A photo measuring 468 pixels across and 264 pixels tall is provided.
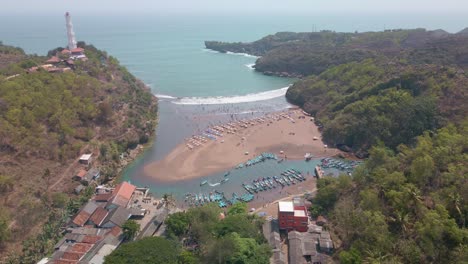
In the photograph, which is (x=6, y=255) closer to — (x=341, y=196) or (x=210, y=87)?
(x=341, y=196)

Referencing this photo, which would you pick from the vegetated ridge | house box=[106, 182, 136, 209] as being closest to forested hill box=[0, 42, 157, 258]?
house box=[106, 182, 136, 209]

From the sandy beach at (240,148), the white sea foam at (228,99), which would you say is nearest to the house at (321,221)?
the sandy beach at (240,148)

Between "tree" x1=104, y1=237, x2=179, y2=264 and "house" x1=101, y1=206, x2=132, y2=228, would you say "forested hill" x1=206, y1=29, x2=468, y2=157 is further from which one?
"tree" x1=104, y1=237, x2=179, y2=264

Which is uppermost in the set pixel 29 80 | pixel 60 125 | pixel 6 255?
pixel 29 80

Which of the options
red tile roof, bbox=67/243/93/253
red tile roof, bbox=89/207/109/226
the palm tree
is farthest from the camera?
the palm tree

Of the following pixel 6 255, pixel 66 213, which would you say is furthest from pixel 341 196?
pixel 6 255

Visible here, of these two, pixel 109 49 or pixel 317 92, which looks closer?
pixel 317 92
